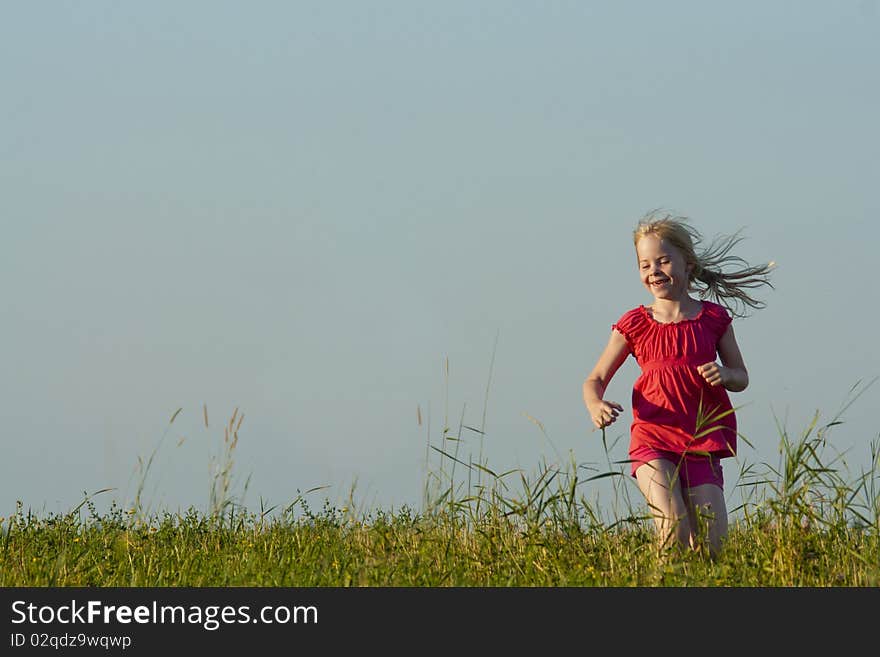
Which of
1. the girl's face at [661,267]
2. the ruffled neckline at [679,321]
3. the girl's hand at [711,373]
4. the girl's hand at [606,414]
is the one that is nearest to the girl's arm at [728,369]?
the girl's hand at [711,373]

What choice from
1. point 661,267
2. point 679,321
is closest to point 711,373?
point 679,321

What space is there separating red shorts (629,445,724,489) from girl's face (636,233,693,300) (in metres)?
0.95

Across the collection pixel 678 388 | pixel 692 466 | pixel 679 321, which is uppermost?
pixel 679 321

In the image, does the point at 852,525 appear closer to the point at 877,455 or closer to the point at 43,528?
the point at 877,455

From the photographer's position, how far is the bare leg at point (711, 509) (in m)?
5.63

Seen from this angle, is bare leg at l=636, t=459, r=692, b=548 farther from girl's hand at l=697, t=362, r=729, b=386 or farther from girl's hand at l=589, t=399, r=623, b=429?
girl's hand at l=697, t=362, r=729, b=386

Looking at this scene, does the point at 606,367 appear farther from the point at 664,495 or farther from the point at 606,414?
the point at 664,495

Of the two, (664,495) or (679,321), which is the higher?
(679,321)

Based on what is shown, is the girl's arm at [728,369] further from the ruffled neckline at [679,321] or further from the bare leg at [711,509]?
the bare leg at [711,509]

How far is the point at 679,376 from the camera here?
236 inches

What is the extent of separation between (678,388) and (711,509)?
2.24 ft

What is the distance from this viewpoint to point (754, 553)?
5.21 metres

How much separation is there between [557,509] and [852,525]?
4.49 ft
